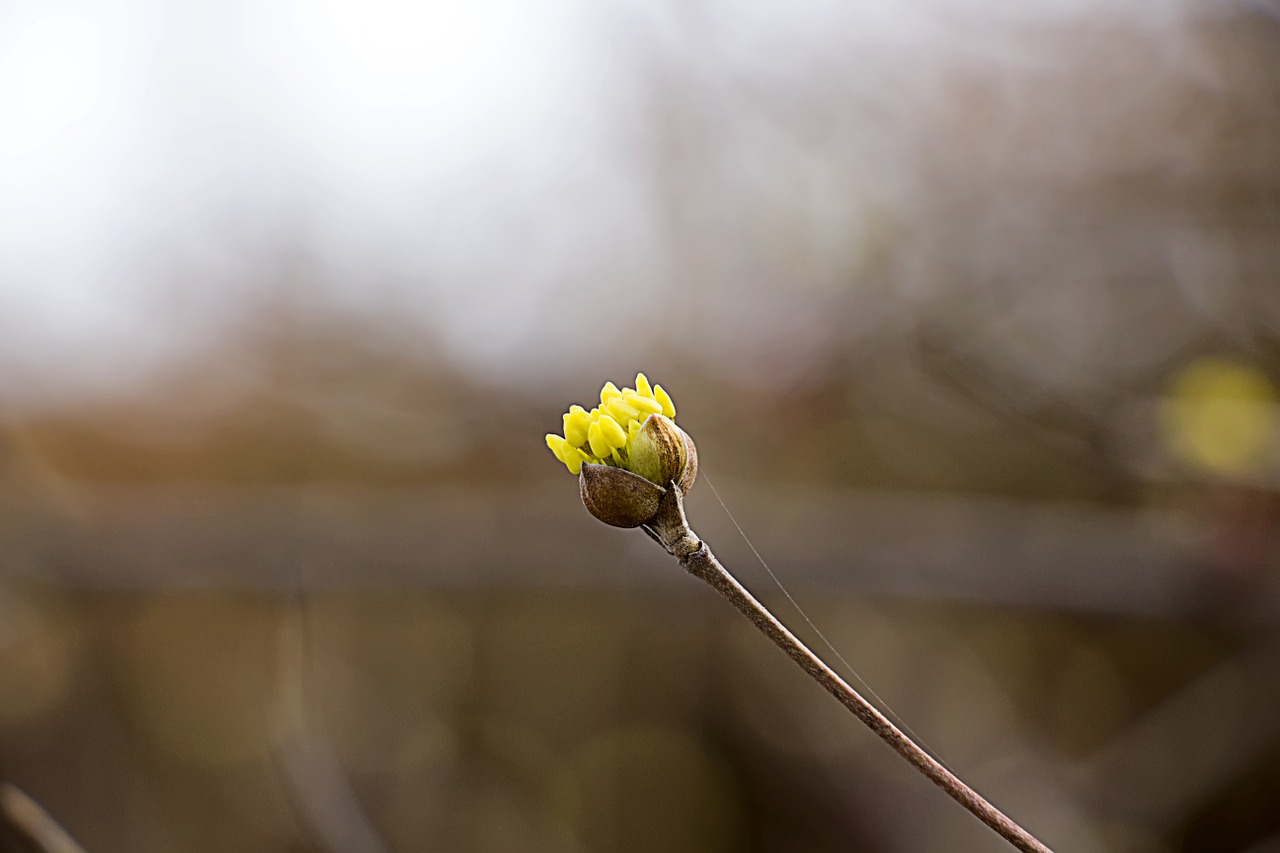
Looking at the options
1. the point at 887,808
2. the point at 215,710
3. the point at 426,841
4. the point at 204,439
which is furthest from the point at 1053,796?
the point at 204,439

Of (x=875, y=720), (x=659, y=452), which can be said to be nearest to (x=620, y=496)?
(x=659, y=452)

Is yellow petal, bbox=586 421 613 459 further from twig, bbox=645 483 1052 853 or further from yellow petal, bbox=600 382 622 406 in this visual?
twig, bbox=645 483 1052 853

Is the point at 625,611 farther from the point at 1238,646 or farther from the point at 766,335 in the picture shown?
the point at 1238,646

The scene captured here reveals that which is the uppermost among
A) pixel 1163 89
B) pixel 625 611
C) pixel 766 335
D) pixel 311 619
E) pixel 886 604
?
pixel 1163 89

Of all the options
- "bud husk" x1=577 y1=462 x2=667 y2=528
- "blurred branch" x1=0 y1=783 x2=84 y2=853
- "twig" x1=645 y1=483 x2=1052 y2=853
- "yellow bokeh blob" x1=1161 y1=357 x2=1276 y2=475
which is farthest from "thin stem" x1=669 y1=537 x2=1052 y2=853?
"yellow bokeh blob" x1=1161 y1=357 x2=1276 y2=475

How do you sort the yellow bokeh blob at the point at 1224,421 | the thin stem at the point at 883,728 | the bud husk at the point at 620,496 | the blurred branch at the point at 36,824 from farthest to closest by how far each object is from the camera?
the yellow bokeh blob at the point at 1224,421
the blurred branch at the point at 36,824
the bud husk at the point at 620,496
the thin stem at the point at 883,728

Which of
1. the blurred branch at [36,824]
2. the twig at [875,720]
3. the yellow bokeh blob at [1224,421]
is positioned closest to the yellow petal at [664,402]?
the twig at [875,720]

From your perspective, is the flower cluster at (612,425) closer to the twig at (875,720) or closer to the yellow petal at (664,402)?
the yellow petal at (664,402)
